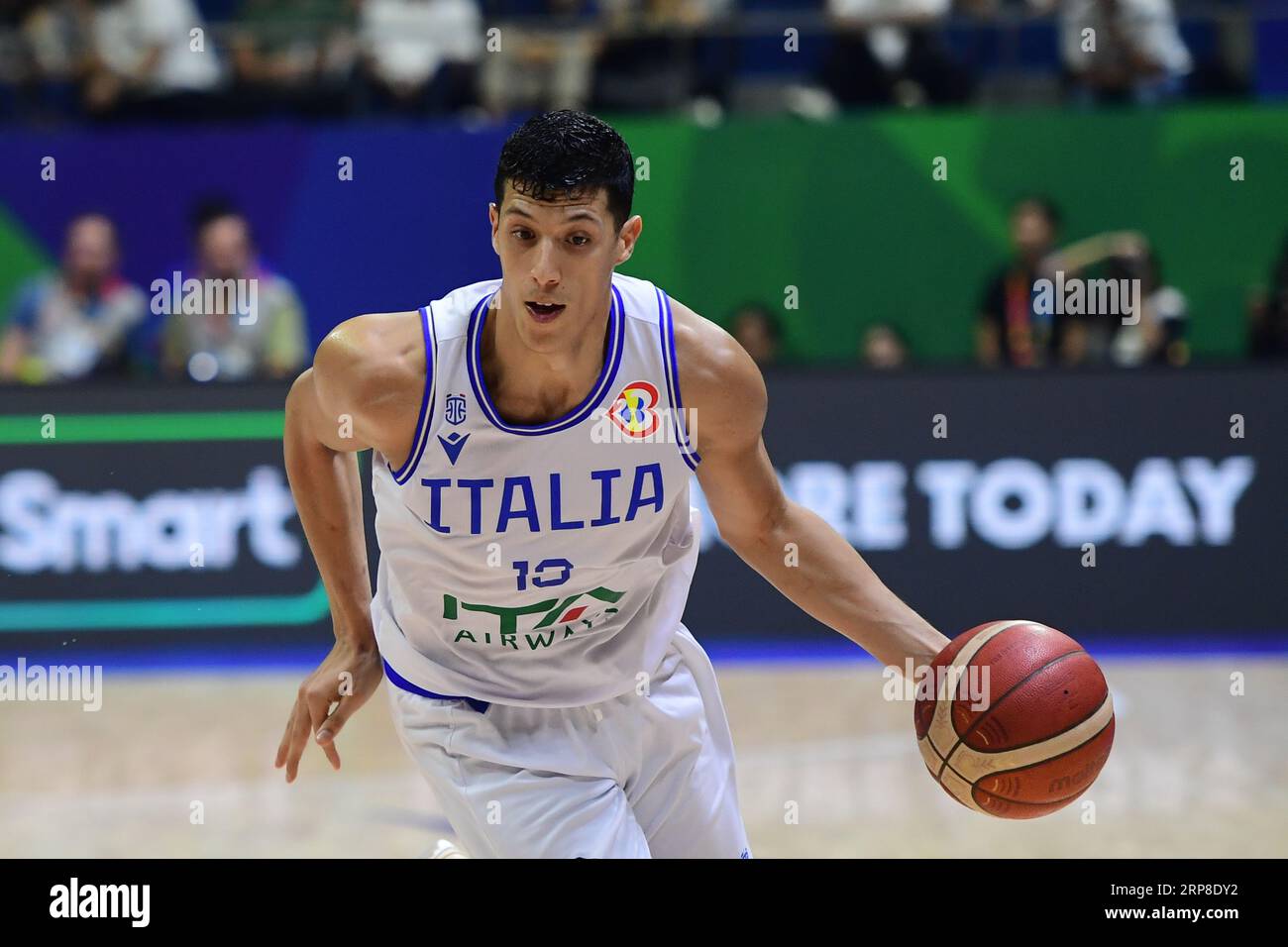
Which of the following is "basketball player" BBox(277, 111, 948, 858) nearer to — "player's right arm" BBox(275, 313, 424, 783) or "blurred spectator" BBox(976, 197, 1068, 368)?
"player's right arm" BBox(275, 313, 424, 783)

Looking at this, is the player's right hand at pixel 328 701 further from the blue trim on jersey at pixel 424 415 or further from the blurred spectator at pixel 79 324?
the blurred spectator at pixel 79 324

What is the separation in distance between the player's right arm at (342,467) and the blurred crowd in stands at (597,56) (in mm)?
5673

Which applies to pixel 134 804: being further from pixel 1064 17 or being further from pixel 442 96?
pixel 1064 17

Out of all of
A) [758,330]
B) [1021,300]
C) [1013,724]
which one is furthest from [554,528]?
[1021,300]

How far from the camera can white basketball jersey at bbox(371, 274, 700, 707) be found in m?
3.46

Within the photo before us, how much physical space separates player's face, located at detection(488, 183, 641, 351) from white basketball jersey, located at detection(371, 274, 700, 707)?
17cm

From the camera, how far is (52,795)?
6113 mm

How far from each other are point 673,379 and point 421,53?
6631 mm

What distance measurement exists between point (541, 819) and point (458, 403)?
0.89m

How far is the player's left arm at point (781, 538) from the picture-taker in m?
3.55

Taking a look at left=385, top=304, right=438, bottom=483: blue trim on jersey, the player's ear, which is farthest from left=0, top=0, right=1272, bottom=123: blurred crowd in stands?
left=385, top=304, right=438, bottom=483: blue trim on jersey

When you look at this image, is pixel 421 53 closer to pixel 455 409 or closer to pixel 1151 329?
pixel 1151 329
